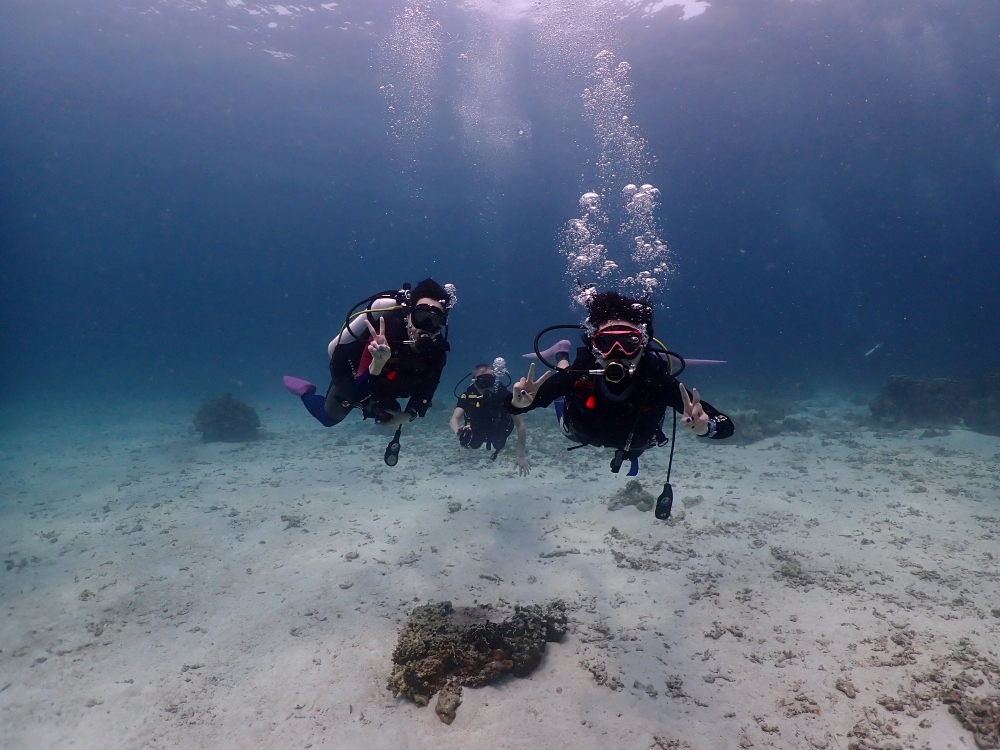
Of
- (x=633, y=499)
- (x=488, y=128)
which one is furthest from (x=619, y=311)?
(x=488, y=128)

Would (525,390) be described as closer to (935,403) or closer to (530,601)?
(530,601)

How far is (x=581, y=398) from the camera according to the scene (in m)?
4.28

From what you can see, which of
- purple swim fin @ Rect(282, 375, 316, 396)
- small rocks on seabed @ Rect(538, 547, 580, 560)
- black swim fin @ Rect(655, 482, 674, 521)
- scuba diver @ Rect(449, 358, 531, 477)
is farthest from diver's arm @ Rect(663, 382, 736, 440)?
purple swim fin @ Rect(282, 375, 316, 396)

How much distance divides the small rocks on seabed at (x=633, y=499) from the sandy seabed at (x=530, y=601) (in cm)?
27

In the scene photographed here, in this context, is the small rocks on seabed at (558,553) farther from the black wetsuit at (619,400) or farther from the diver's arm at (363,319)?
the diver's arm at (363,319)

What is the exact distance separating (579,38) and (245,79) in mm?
25398

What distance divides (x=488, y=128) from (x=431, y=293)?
46.7m

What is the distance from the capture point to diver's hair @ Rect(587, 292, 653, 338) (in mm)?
4070

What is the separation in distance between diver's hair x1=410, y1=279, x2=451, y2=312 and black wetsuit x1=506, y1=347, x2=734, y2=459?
64.8 inches

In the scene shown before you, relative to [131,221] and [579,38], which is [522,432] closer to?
[579,38]

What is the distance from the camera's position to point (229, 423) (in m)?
17.0

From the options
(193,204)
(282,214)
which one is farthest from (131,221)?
(282,214)

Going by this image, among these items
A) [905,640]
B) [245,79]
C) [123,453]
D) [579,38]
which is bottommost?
[123,453]

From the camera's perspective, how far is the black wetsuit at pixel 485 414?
827 cm
